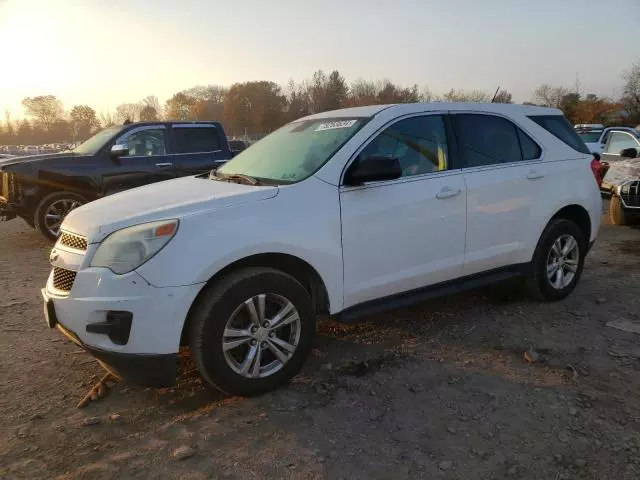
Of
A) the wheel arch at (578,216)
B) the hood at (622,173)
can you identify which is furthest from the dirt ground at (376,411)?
the hood at (622,173)

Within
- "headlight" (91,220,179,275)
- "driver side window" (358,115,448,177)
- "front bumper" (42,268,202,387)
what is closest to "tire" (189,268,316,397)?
"front bumper" (42,268,202,387)

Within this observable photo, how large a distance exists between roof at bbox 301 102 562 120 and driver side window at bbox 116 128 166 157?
16.1ft

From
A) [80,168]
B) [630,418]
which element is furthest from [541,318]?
[80,168]

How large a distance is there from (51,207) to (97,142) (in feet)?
4.53

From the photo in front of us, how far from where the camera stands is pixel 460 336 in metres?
3.97

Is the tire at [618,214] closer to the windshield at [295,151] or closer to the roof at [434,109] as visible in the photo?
the roof at [434,109]

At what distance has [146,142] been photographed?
836 cm

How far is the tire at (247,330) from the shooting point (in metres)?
2.81

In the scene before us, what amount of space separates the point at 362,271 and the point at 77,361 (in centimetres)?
220

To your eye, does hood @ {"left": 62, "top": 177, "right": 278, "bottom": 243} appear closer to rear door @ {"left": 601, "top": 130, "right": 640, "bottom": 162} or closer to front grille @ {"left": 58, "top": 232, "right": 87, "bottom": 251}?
front grille @ {"left": 58, "top": 232, "right": 87, "bottom": 251}

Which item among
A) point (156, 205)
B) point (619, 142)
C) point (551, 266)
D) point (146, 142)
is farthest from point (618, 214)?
point (156, 205)

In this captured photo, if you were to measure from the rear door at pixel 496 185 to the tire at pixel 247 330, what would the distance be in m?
1.54

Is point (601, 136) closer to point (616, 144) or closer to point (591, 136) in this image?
point (616, 144)

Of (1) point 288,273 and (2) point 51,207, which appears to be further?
(2) point 51,207
